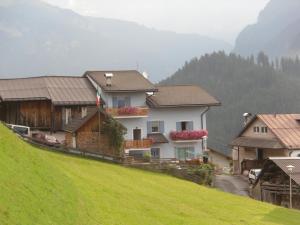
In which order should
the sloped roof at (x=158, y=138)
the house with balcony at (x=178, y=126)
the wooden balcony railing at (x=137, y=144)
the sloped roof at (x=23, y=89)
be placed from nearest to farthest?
the wooden balcony railing at (x=137, y=144), the sloped roof at (x=23, y=89), the sloped roof at (x=158, y=138), the house with balcony at (x=178, y=126)

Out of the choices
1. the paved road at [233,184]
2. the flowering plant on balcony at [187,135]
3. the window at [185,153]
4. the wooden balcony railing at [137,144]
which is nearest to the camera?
the paved road at [233,184]

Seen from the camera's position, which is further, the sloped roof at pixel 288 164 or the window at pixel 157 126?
the window at pixel 157 126

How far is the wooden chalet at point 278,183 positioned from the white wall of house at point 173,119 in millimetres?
13337

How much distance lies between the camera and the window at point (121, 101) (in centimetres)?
5872

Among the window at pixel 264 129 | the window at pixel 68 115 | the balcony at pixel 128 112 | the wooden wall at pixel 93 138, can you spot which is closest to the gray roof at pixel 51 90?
the window at pixel 68 115

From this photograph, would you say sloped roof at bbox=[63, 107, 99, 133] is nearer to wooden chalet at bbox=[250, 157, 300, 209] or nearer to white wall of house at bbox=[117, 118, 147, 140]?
white wall of house at bbox=[117, 118, 147, 140]

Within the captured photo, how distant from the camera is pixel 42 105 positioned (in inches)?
2247

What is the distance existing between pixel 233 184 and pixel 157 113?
39.7ft

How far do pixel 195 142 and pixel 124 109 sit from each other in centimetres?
855

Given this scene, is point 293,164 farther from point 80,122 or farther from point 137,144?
point 80,122

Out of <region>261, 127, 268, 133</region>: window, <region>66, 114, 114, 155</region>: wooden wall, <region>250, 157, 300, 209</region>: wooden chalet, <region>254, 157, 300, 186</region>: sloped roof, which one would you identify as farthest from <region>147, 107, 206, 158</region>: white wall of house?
<region>254, 157, 300, 186</region>: sloped roof

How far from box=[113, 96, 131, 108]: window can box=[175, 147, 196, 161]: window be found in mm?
6972

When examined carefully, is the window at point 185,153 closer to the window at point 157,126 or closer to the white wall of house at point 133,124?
the window at point 157,126

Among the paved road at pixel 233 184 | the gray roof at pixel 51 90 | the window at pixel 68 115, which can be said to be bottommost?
the paved road at pixel 233 184
